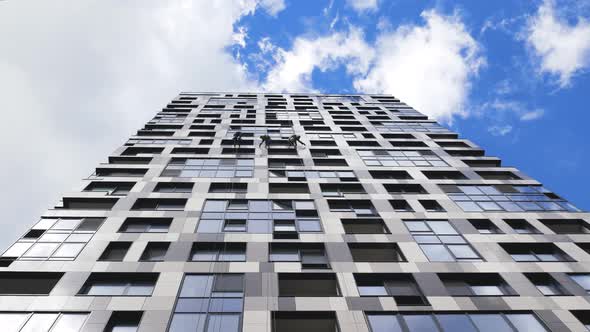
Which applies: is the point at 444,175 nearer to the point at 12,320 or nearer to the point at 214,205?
the point at 214,205

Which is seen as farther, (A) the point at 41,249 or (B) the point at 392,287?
(A) the point at 41,249

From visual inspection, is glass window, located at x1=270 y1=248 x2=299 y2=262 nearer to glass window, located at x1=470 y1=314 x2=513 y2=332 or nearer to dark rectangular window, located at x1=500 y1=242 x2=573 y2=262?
glass window, located at x1=470 y1=314 x2=513 y2=332

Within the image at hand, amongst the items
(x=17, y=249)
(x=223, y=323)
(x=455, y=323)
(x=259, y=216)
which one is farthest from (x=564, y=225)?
(x=17, y=249)

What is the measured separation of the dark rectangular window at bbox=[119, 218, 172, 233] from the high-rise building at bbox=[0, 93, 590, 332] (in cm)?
12

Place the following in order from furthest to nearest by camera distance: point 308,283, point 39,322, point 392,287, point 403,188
Result: point 403,188 < point 308,283 < point 392,287 < point 39,322

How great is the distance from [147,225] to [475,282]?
1986 cm

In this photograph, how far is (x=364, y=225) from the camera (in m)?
23.1

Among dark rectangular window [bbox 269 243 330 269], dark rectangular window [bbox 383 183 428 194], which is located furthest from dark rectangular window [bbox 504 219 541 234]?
dark rectangular window [bbox 269 243 330 269]

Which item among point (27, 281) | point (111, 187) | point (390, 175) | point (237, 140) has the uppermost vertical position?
point (237, 140)

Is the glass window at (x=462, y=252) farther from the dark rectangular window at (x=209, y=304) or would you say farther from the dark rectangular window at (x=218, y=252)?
the dark rectangular window at (x=209, y=304)

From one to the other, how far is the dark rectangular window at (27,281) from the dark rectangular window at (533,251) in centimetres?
2533

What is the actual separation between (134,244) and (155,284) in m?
3.79

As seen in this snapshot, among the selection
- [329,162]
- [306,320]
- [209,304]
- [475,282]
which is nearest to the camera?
[306,320]

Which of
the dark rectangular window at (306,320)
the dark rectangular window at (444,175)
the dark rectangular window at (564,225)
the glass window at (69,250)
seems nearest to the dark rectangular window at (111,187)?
the glass window at (69,250)
